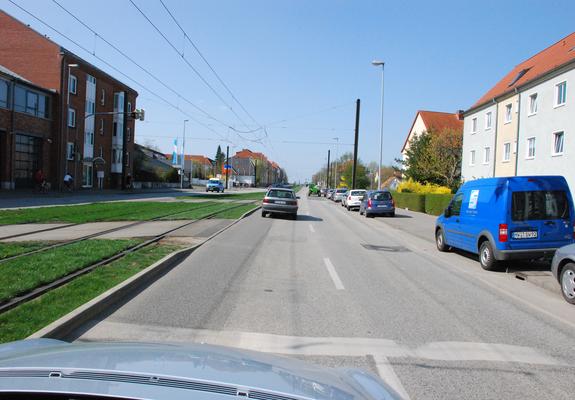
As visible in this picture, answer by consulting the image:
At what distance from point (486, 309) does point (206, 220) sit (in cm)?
1500

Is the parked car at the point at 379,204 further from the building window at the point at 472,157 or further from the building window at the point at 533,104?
the building window at the point at 472,157

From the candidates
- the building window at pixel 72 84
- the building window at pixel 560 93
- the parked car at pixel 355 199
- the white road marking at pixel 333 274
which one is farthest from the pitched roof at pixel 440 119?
the white road marking at pixel 333 274

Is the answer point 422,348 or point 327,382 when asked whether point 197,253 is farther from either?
point 327,382

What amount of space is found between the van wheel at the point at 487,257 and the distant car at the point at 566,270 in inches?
97.6

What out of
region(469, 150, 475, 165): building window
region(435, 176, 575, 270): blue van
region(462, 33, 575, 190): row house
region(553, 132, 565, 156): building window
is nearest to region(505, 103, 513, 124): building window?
region(462, 33, 575, 190): row house

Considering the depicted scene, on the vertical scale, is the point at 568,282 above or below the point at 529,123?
below

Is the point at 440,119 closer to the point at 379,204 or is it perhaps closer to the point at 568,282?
the point at 379,204

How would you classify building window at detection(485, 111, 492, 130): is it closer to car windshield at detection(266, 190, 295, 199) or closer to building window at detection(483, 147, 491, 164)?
building window at detection(483, 147, 491, 164)

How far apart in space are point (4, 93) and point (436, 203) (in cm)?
2963

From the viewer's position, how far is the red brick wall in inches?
1649

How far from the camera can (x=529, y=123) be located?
3369 cm

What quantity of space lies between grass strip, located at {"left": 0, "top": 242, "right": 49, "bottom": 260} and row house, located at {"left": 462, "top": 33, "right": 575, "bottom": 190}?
2647cm

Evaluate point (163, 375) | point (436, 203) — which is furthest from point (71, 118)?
point (163, 375)

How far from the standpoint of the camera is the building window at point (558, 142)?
29531mm
